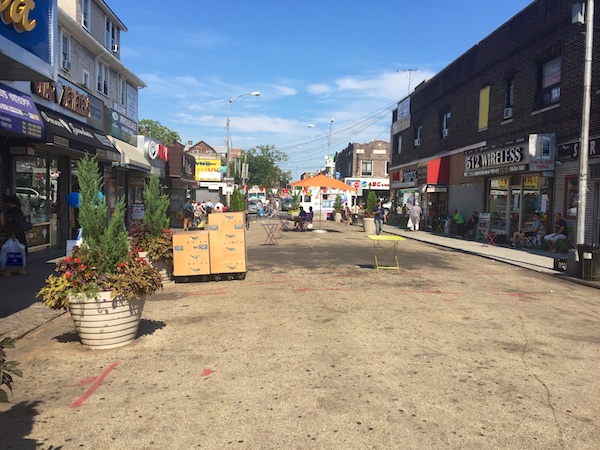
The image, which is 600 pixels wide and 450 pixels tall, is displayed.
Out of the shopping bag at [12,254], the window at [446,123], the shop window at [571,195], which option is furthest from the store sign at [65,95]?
the window at [446,123]

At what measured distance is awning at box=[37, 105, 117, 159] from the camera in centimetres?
1189

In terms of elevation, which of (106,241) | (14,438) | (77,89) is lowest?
(14,438)

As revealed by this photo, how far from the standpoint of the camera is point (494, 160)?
65.2ft

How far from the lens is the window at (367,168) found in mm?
63656

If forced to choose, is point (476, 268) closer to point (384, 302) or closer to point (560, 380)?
point (384, 302)

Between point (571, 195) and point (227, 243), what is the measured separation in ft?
41.5

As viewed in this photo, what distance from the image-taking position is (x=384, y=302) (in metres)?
8.11

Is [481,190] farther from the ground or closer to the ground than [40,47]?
closer to the ground

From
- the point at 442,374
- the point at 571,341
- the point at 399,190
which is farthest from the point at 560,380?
the point at 399,190

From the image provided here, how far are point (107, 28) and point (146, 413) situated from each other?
21.2m

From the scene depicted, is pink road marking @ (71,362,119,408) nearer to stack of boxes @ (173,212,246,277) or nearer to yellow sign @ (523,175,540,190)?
stack of boxes @ (173,212,246,277)

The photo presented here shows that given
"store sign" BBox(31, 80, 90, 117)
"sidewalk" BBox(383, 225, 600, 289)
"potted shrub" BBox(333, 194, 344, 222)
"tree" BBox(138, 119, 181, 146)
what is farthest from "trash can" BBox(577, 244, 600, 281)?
"tree" BBox(138, 119, 181, 146)

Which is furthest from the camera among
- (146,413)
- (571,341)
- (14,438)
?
(571,341)

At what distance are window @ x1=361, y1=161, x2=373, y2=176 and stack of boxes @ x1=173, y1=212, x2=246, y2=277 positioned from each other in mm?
55099
